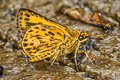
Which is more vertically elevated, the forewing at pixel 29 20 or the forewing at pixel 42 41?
the forewing at pixel 29 20

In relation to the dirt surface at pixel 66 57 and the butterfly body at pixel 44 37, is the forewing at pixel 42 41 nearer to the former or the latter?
the butterfly body at pixel 44 37

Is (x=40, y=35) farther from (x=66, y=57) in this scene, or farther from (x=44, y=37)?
(x=66, y=57)

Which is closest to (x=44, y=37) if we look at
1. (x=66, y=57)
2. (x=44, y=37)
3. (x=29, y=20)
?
(x=44, y=37)

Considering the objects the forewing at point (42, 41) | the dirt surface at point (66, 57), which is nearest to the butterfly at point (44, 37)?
the forewing at point (42, 41)

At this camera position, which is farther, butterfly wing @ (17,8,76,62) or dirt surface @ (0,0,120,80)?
butterfly wing @ (17,8,76,62)

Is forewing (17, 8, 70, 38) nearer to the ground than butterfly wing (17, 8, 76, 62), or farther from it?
farther from it

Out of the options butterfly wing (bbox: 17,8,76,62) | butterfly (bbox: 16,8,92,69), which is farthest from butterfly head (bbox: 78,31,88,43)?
butterfly wing (bbox: 17,8,76,62)

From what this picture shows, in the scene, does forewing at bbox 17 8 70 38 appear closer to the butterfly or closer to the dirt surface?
the butterfly
